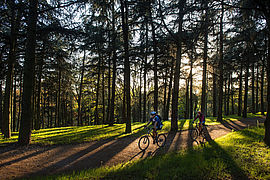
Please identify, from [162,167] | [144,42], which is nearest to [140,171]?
[162,167]

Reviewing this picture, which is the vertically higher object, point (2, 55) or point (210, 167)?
point (2, 55)

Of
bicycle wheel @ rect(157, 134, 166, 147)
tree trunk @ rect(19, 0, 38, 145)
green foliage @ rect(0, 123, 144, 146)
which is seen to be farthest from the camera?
green foliage @ rect(0, 123, 144, 146)

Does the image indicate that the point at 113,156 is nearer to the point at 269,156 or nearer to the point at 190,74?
the point at 269,156

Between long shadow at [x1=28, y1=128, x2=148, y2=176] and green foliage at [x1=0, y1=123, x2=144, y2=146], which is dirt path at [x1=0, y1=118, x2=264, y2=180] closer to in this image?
long shadow at [x1=28, y1=128, x2=148, y2=176]

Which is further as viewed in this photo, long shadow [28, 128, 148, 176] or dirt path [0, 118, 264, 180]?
long shadow [28, 128, 148, 176]

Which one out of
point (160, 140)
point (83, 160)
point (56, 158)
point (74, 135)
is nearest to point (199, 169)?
point (160, 140)

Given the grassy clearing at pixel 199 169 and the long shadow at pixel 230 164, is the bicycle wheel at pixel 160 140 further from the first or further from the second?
the grassy clearing at pixel 199 169

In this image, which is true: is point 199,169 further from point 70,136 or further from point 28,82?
point 70,136

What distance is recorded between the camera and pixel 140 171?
469cm

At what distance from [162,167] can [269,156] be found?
3.82 metres

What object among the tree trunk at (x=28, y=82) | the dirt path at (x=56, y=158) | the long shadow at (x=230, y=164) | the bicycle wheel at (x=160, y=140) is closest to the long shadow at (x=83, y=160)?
the dirt path at (x=56, y=158)

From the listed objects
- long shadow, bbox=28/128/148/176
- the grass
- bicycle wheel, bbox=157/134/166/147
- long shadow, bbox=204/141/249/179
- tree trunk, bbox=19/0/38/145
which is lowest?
the grass

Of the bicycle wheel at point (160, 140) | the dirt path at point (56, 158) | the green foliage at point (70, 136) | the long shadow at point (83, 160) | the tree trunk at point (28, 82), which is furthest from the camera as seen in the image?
the green foliage at point (70, 136)

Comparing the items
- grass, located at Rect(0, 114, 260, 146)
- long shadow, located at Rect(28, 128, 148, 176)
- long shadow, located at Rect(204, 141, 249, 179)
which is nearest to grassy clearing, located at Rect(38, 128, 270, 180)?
long shadow, located at Rect(204, 141, 249, 179)
